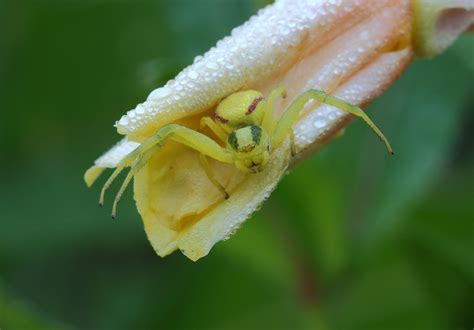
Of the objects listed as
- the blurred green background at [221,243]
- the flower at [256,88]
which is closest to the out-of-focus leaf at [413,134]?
the blurred green background at [221,243]

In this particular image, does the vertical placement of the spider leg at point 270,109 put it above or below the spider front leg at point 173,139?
below

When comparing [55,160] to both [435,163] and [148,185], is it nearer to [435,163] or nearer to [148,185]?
[435,163]

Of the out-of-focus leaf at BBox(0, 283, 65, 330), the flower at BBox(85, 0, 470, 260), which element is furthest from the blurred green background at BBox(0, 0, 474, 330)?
the flower at BBox(85, 0, 470, 260)

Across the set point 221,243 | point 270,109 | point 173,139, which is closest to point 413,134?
point 221,243

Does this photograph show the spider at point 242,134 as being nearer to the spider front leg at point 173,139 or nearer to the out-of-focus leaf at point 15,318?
the spider front leg at point 173,139

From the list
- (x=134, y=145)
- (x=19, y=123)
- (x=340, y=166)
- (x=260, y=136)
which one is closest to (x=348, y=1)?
(x=260, y=136)

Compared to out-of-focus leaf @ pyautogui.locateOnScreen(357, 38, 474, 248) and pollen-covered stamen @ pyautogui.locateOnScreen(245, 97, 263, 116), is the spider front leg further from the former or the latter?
out-of-focus leaf @ pyautogui.locateOnScreen(357, 38, 474, 248)

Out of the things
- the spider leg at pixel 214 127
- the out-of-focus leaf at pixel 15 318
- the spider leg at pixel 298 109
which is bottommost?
the out-of-focus leaf at pixel 15 318
